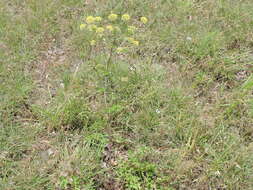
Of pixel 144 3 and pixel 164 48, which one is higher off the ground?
pixel 144 3

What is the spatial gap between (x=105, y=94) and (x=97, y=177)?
87 cm

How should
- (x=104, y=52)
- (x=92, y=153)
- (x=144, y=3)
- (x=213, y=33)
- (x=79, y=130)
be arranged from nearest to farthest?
(x=92, y=153) < (x=79, y=130) < (x=104, y=52) < (x=213, y=33) < (x=144, y=3)

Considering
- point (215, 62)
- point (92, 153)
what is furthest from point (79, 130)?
point (215, 62)

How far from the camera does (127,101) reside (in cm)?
256

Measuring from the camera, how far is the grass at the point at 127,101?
2.10 m

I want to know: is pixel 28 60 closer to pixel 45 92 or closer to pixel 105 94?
pixel 45 92

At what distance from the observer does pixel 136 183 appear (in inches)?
79.7

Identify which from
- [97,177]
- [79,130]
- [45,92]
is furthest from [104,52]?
[97,177]

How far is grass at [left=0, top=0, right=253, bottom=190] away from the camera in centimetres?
210

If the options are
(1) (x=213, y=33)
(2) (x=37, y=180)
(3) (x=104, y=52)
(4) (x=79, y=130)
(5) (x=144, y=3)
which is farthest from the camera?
(5) (x=144, y=3)

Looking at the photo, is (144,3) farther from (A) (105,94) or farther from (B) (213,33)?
(A) (105,94)

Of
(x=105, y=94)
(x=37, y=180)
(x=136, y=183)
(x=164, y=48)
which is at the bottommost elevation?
(x=136, y=183)

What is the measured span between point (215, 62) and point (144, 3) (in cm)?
148

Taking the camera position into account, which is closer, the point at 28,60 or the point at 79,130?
the point at 79,130
